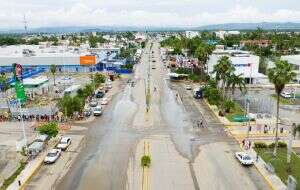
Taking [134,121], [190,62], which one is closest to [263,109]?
[134,121]

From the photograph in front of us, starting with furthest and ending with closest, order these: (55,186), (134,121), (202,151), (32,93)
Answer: (32,93) < (134,121) < (202,151) < (55,186)

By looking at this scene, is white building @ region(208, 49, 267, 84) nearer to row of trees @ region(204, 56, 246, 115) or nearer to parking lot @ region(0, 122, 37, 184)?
row of trees @ region(204, 56, 246, 115)

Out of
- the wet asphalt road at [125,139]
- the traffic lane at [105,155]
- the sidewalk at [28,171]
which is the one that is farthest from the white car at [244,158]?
the sidewalk at [28,171]

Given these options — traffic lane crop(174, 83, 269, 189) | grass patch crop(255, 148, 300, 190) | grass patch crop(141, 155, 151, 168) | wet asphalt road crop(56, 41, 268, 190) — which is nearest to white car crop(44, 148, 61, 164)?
wet asphalt road crop(56, 41, 268, 190)

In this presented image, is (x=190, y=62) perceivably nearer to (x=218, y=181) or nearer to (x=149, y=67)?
(x=149, y=67)

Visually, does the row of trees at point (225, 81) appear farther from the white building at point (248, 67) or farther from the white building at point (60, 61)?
the white building at point (60, 61)

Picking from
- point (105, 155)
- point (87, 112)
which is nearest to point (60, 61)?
point (87, 112)
